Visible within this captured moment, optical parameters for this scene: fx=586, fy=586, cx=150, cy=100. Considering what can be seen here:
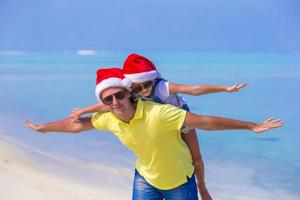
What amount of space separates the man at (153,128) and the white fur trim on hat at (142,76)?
2.9 inches

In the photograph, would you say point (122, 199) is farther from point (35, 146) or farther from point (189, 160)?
point (35, 146)

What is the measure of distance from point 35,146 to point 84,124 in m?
4.85

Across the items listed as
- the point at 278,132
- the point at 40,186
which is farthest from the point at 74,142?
the point at 278,132

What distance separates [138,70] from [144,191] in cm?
60

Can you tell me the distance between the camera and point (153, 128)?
2.63 m

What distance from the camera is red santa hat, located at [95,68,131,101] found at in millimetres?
2695

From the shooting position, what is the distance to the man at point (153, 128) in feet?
8.49

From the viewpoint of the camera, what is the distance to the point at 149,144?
2.68 metres

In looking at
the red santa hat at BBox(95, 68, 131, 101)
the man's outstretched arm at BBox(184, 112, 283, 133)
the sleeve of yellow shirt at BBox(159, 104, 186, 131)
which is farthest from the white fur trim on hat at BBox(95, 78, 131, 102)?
the man's outstretched arm at BBox(184, 112, 283, 133)

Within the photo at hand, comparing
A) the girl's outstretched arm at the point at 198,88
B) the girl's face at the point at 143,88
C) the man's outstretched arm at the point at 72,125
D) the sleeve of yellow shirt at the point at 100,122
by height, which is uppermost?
the girl's face at the point at 143,88

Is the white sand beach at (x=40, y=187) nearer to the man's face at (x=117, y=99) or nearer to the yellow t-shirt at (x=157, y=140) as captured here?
the yellow t-shirt at (x=157, y=140)

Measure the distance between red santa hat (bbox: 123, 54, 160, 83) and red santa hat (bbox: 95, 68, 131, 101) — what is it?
7cm

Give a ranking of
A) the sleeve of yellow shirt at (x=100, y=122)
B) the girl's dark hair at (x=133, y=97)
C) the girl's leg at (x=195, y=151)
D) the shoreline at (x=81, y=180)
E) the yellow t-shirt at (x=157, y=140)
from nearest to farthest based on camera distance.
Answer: the yellow t-shirt at (x=157, y=140), the girl's dark hair at (x=133, y=97), the sleeve of yellow shirt at (x=100, y=122), the girl's leg at (x=195, y=151), the shoreline at (x=81, y=180)

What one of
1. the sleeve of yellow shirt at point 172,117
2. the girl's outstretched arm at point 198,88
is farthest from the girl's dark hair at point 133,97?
the girl's outstretched arm at point 198,88
